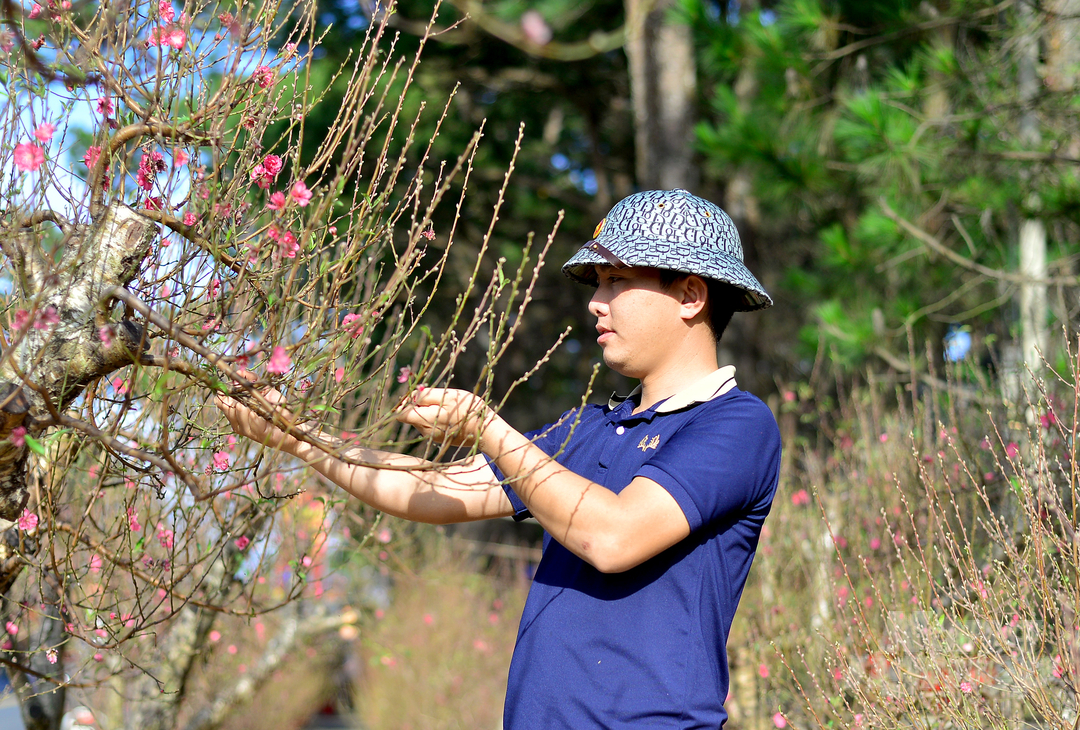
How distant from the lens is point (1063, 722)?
2.37 metres

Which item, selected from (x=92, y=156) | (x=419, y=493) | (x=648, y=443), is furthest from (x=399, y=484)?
(x=92, y=156)

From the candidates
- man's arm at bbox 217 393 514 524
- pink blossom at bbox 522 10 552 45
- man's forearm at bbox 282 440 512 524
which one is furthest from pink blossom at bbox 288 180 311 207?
pink blossom at bbox 522 10 552 45

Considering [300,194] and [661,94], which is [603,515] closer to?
[300,194]

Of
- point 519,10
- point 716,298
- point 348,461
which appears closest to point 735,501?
point 716,298

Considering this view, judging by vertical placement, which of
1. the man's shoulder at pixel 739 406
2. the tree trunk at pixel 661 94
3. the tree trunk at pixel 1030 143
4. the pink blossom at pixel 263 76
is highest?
the tree trunk at pixel 661 94

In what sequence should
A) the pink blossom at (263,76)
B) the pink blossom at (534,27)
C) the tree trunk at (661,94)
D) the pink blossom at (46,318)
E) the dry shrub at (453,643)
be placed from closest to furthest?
the pink blossom at (46,318), the pink blossom at (263,76), the dry shrub at (453,643), the tree trunk at (661,94), the pink blossom at (534,27)

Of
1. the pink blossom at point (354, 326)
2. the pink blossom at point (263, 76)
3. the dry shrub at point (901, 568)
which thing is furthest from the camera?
the dry shrub at point (901, 568)

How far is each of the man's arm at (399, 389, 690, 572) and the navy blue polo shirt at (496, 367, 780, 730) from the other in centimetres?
4

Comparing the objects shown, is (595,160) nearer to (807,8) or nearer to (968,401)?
(807,8)

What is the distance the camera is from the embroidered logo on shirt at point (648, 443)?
2.09 meters

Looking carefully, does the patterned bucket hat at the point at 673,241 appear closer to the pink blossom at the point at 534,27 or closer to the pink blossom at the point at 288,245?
the pink blossom at the point at 288,245

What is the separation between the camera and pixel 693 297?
2.23 m

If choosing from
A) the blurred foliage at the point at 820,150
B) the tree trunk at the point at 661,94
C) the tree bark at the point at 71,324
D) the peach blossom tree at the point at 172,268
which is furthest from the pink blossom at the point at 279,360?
the tree trunk at the point at 661,94

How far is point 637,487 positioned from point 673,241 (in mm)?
635
